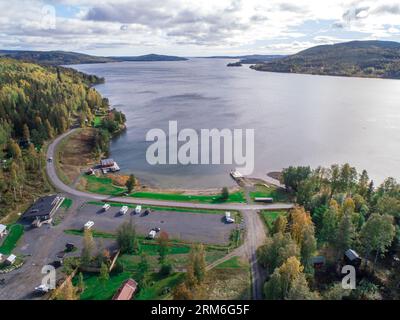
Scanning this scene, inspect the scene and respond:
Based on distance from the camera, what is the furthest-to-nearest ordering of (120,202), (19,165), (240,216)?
(19,165) < (120,202) < (240,216)

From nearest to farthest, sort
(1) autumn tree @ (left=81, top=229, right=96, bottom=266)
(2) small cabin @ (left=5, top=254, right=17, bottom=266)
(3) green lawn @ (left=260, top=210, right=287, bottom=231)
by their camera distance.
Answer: (1) autumn tree @ (left=81, top=229, right=96, bottom=266), (2) small cabin @ (left=5, top=254, right=17, bottom=266), (3) green lawn @ (left=260, top=210, right=287, bottom=231)

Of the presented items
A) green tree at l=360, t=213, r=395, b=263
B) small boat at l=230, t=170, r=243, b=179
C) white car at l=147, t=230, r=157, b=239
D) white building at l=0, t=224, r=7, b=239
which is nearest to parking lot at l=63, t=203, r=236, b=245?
white car at l=147, t=230, r=157, b=239

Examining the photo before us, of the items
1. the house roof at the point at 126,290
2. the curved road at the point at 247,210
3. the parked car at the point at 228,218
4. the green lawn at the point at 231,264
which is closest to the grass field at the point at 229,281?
the green lawn at the point at 231,264

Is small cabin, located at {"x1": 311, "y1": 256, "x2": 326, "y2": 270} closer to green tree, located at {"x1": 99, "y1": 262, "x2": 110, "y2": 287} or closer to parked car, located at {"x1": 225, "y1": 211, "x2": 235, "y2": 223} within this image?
parked car, located at {"x1": 225, "y1": 211, "x2": 235, "y2": 223}
